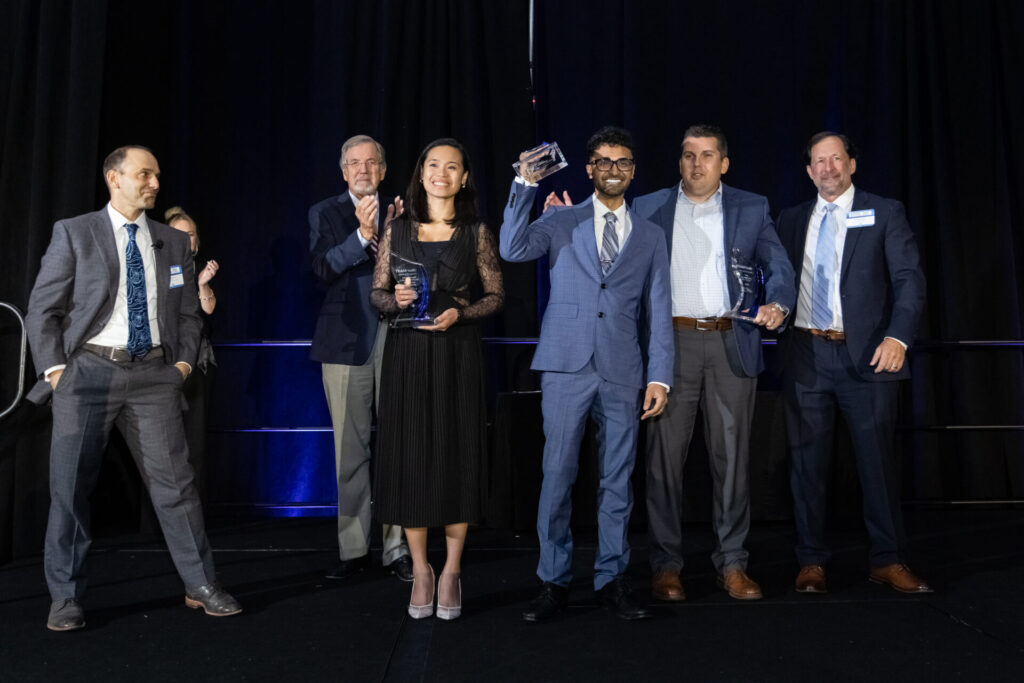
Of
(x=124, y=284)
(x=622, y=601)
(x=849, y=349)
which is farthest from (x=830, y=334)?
(x=124, y=284)

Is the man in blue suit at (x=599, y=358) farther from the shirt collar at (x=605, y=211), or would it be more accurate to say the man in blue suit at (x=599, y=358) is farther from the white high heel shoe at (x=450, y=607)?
the white high heel shoe at (x=450, y=607)

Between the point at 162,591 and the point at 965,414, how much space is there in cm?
465

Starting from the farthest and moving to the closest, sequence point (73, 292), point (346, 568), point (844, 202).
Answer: point (346, 568) < point (844, 202) < point (73, 292)

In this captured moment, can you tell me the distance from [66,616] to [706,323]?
2369 mm

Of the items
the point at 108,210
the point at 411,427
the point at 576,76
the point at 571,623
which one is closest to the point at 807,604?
the point at 571,623

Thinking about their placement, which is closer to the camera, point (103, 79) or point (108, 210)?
point (108, 210)

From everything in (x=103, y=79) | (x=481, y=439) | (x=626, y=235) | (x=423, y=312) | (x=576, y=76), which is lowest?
(x=481, y=439)

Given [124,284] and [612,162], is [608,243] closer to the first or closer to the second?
[612,162]

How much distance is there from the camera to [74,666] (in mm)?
2635

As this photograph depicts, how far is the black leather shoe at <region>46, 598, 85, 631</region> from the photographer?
2.98 m

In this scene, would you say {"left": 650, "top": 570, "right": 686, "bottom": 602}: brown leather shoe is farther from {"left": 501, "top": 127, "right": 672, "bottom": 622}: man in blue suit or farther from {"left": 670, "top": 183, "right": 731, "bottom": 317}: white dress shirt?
{"left": 670, "top": 183, "right": 731, "bottom": 317}: white dress shirt

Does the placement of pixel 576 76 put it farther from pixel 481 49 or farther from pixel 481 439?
pixel 481 439

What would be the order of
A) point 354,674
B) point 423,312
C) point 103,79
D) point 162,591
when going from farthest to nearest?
point 103,79 → point 162,591 → point 423,312 → point 354,674

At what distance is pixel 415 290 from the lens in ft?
9.70
